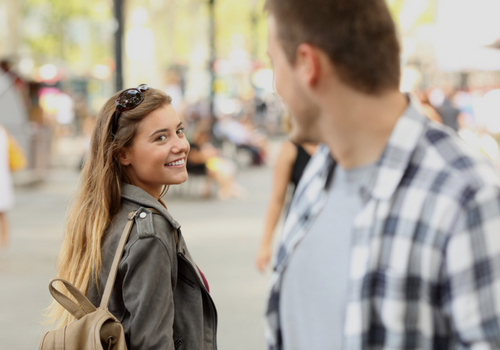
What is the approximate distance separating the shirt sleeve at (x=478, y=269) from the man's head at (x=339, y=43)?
0.38 m

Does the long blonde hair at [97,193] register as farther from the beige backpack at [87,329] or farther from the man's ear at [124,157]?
the beige backpack at [87,329]

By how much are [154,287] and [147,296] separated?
4 centimetres

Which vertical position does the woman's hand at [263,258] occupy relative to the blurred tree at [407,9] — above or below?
below

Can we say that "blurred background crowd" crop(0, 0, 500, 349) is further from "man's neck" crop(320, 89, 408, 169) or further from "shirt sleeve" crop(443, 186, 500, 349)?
"shirt sleeve" crop(443, 186, 500, 349)

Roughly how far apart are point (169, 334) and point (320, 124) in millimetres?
899

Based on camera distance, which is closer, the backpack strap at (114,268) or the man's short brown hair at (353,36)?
the man's short brown hair at (353,36)

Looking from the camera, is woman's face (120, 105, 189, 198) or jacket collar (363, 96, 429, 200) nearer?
jacket collar (363, 96, 429, 200)

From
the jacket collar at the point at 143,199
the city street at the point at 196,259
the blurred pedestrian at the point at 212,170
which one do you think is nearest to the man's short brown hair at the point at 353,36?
the jacket collar at the point at 143,199

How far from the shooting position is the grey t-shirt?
156 centimetres

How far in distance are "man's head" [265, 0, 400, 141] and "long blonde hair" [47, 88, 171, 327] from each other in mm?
881

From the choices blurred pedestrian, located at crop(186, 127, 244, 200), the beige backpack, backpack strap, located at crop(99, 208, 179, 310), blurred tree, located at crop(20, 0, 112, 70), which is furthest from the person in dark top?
blurred tree, located at crop(20, 0, 112, 70)

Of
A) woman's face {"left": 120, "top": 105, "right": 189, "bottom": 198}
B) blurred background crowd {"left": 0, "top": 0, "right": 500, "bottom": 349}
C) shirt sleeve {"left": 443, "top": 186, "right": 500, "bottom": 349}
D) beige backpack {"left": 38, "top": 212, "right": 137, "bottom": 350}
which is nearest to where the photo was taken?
shirt sleeve {"left": 443, "top": 186, "right": 500, "bottom": 349}

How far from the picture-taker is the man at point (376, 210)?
1.32 m

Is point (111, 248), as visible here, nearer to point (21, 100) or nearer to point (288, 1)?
point (288, 1)
